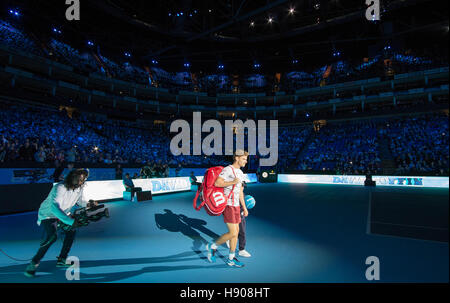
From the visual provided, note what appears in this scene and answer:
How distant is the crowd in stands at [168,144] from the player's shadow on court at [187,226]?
10.2 m

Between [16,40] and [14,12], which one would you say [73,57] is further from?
[14,12]

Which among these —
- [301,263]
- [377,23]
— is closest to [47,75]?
[301,263]

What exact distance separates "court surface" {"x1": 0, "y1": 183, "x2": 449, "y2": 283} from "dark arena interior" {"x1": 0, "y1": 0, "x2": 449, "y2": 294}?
0.05m

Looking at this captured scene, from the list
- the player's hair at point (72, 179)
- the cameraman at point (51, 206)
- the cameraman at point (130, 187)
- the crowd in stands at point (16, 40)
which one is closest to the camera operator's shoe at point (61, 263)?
the cameraman at point (51, 206)

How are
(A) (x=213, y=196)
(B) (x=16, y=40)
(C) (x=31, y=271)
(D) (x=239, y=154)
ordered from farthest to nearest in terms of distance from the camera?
(B) (x=16, y=40)
(D) (x=239, y=154)
(A) (x=213, y=196)
(C) (x=31, y=271)

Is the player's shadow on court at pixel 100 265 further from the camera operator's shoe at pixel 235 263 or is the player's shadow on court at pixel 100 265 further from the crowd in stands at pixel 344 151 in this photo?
the crowd in stands at pixel 344 151

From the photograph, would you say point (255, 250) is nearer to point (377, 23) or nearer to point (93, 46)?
point (377, 23)

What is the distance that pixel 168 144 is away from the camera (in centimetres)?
3306

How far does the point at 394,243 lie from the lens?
4.98 metres

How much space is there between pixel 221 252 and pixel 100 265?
7.45 ft

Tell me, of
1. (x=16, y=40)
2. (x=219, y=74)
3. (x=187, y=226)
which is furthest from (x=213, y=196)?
(x=219, y=74)

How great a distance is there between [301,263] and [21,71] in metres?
36.2

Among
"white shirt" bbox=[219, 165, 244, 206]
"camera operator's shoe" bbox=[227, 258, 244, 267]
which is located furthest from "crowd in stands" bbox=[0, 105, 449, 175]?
"camera operator's shoe" bbox=[227, 258, 244, 267]

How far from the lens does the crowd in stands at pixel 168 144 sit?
1455 cm
